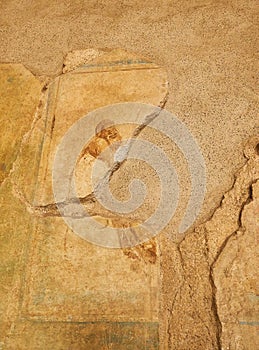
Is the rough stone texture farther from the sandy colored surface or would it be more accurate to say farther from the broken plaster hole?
the broken plaster hole

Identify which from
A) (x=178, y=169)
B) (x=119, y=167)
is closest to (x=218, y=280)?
(x=178, y=169)

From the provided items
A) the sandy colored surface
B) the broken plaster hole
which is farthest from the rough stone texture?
the broken plaster hole

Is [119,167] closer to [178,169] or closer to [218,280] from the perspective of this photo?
[178,169]

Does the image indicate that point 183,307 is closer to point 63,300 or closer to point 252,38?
point 63,300

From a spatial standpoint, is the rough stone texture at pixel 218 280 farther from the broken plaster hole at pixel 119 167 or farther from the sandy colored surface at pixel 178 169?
the broken plaster hole at pixel 119 167

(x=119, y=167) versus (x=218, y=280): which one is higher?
(x=119, y=167)

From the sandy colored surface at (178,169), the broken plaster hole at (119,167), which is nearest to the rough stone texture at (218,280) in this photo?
the sandy colored surface at (178,169)

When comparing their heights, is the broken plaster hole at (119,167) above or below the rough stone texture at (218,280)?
above

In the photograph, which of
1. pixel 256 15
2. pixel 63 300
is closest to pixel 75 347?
pixel 63 300
